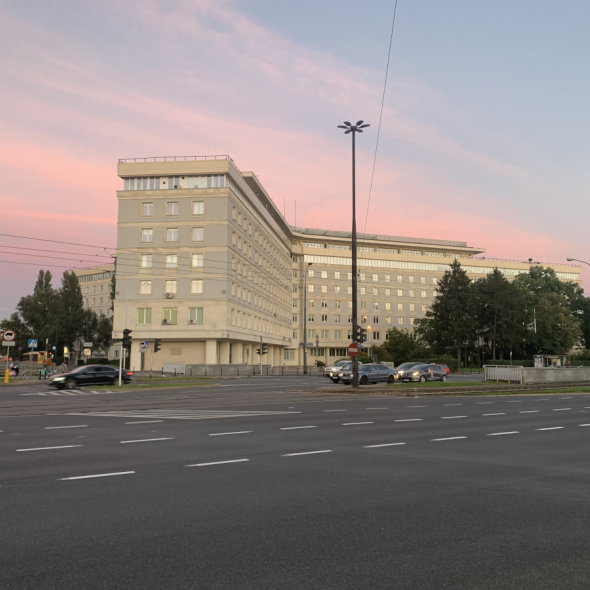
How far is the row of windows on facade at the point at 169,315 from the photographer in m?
63.8

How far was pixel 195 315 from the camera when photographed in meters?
63.8

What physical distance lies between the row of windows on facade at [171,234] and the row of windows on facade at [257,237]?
12.8 ft

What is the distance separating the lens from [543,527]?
6066mm

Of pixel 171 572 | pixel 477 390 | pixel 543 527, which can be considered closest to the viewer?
pixel 171 572

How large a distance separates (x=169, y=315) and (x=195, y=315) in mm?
2843

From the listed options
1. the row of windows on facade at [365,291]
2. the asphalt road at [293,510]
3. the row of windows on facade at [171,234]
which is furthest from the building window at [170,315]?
the asphalt road at [293,510]

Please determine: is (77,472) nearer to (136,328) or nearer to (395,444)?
(395,444)

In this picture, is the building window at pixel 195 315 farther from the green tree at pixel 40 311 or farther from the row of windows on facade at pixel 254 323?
the green tree at pixel 40 311

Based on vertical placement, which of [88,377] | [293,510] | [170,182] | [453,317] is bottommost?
[88,377]

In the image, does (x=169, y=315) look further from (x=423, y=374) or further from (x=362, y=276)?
(x=362, y=276)

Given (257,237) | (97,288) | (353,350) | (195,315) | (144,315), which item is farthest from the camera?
(97,288)

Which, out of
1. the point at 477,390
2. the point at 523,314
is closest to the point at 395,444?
the point at 477,390

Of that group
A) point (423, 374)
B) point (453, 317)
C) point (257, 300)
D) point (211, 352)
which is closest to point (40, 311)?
point (257, 300)

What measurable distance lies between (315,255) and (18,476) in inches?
4112
